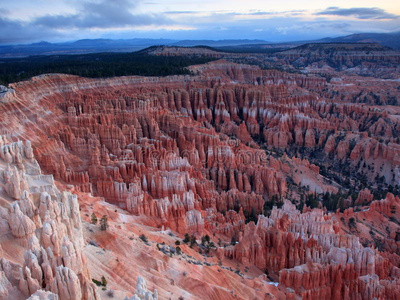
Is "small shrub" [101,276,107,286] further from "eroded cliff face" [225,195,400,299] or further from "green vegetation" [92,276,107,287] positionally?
"eroded cliff face" [225,195,400,299]

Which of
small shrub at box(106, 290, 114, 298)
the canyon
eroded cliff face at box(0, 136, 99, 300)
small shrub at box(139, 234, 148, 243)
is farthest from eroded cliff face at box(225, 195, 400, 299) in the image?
eroded cliff face at box(0, 136, 99, 300)

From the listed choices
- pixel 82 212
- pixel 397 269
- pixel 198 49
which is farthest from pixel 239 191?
pixel 198 49

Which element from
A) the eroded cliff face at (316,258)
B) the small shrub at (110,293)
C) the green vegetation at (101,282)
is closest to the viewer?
the small shrub at (110,293)

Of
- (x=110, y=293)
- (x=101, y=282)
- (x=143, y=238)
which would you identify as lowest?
(x=143, y=238)

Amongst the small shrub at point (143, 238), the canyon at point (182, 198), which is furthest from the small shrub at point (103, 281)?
the small shrub at point (143, 238)

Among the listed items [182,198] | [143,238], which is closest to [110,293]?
[143,238]

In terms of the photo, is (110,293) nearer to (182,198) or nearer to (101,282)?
(101,282)

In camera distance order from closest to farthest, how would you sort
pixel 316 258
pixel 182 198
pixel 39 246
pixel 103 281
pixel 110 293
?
pixel 39 246
pixel 110 293
pixel 103 281
pixel 316 258
pixel 182 198

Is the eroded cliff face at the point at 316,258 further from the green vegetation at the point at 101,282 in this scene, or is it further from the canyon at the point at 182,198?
the green vegetation at the point at 101,282

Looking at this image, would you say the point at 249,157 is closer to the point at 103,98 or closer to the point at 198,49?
the point at 103,98

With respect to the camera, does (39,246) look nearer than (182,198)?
Yes
